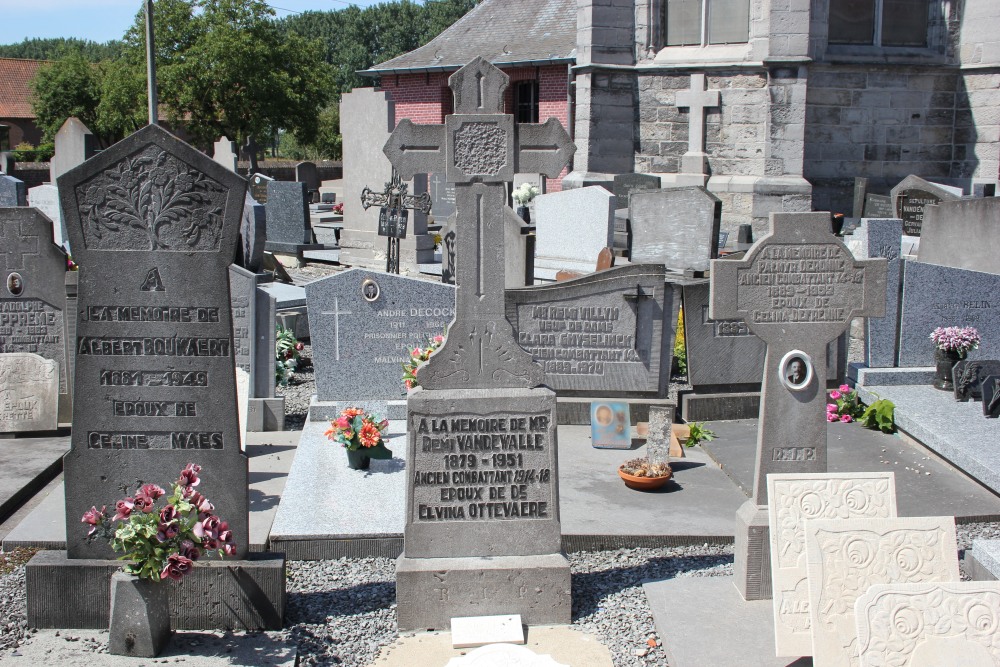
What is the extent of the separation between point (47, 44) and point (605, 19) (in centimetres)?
10962

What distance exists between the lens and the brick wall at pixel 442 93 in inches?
1204

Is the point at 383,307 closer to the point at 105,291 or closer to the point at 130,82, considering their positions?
the point at 105,291

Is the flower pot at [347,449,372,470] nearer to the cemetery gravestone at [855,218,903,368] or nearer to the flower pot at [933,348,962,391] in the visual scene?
the cemetery gravestone at [855,218,903,368]

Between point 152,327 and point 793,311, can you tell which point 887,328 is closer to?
point 793,311

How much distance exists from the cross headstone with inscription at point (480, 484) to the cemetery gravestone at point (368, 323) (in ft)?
9.77

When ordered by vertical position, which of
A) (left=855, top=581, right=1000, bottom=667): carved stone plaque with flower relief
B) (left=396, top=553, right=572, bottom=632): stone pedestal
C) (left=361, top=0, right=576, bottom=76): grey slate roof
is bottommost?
Result: (left=396, top=553, right=572, bottom=632): stone pedestal

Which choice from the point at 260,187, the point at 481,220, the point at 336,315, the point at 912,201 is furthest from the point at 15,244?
the point at 912,201

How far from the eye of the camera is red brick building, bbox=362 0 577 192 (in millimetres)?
30469

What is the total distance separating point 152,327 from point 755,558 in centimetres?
328

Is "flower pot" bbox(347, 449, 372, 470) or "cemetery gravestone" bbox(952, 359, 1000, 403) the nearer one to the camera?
"flower pot" bbox(347, 449, 372, 470)

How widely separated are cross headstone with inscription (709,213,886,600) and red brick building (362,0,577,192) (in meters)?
23.6

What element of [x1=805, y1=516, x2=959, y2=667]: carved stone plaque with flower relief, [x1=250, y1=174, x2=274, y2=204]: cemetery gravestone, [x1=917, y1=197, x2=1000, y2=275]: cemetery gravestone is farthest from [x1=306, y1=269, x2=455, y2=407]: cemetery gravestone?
[x1=250, y1=174, x2=274, y2=204]: cemetery gravestone

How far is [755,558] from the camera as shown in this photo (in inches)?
202

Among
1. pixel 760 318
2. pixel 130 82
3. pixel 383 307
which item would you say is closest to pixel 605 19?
pixel 383 307
